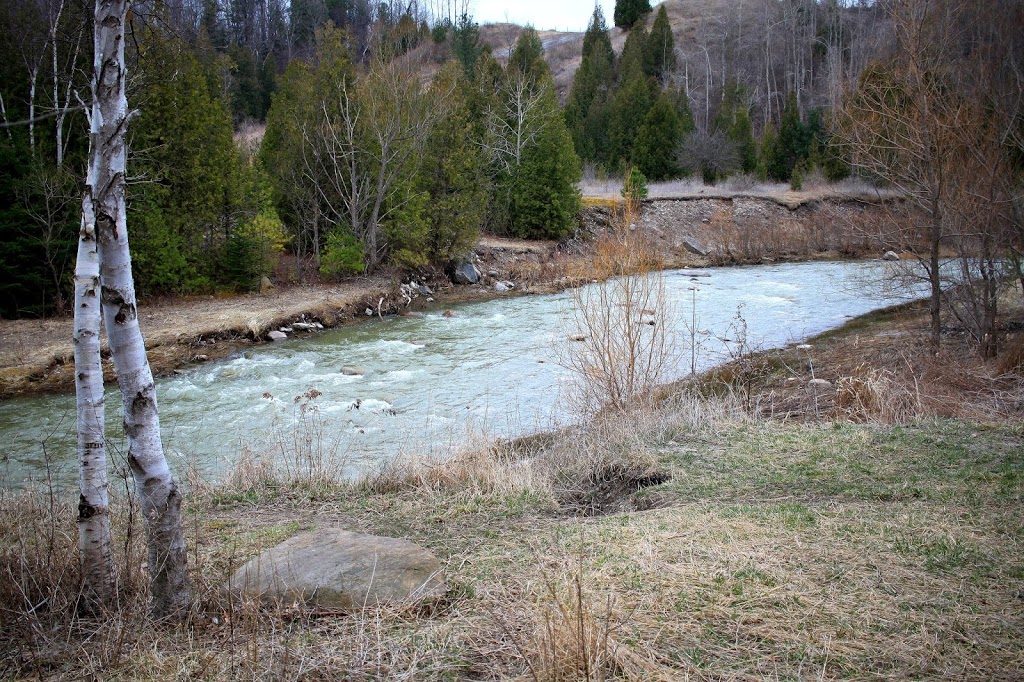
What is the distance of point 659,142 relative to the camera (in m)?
39.0

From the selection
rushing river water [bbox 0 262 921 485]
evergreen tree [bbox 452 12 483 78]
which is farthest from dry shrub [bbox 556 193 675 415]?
evergreen tree [bbox 452 12 483 78]

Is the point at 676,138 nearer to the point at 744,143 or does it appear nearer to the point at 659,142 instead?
the point at 659,142

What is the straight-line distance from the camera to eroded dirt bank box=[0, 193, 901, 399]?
12.0m

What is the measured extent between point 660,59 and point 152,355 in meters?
51.0

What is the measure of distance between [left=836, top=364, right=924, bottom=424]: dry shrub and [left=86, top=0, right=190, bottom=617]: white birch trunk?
6083 millimetres

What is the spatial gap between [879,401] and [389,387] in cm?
691

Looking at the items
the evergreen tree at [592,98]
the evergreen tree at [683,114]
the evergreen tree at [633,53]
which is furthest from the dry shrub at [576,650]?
Result: the evergreen tree at [633,53]

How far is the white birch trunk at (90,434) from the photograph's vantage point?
313cm

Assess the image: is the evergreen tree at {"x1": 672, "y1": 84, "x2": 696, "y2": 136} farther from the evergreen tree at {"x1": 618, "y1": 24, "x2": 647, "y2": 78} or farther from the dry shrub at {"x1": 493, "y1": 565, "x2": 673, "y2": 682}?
the dry shrub at {"x1": 493, "y1": 565, "x2": 673, "y2": 682}

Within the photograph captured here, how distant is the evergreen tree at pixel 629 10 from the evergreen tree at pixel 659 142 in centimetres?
3257

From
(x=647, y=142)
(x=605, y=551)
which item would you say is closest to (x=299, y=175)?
(x=605, y=551)

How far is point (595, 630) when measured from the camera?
9.05 ft

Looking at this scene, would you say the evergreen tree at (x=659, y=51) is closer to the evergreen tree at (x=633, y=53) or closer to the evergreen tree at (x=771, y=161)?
the evergreen tree at (x=633, y=53)

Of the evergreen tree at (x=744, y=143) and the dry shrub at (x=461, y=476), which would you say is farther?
the evergreen tree at (x=744, y=143)
